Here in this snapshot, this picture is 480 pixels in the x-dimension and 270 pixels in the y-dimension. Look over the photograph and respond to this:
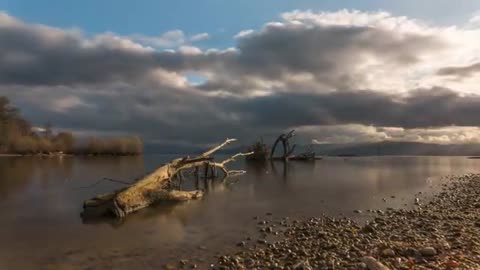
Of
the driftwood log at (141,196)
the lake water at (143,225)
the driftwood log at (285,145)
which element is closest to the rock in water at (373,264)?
the lake water at (143,225)

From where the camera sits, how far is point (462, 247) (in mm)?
11430

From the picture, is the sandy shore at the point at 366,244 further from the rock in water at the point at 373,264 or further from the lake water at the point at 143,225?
the lake water at the point at 143,225

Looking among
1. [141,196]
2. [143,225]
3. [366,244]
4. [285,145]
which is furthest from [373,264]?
[285,145]

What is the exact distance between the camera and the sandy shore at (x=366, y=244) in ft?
32.9

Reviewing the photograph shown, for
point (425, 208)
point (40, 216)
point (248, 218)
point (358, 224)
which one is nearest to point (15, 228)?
point (40, 216)

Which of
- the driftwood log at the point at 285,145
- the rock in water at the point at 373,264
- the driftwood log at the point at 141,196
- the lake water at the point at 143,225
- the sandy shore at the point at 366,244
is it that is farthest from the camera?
the driftwood log at the point at 285,145

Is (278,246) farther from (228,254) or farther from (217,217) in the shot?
Answer: (217,217)

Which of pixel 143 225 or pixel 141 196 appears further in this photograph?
pixel 141 196

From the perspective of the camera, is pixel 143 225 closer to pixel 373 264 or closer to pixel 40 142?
pixel 373 264

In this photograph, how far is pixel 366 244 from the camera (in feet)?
39.9

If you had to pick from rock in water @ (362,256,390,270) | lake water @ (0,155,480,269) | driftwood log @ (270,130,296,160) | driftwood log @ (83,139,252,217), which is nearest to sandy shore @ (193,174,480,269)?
rock in water @ (362,256,390,270)

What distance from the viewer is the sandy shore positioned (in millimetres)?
10039

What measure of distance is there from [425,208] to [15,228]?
17.9 meters

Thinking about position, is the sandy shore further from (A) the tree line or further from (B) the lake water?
(A) the tree line
